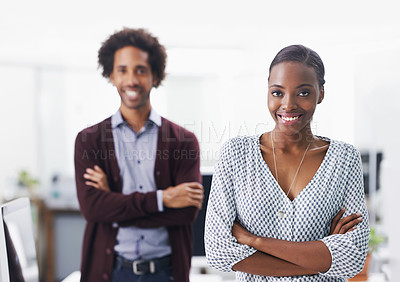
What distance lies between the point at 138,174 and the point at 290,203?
0.76m

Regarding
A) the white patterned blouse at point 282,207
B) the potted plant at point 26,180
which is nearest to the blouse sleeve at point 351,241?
the white patterned blouse at point 282,207

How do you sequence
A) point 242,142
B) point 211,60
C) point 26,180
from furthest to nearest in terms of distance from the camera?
point 26,180, point 211,60, point 242,142

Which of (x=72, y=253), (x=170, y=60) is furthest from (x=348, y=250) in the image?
(x=72, y=253)

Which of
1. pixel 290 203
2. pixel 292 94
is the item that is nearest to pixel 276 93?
pixel 292 94

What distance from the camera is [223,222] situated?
142 cm

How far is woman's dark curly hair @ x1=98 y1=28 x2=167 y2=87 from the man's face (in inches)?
0.8

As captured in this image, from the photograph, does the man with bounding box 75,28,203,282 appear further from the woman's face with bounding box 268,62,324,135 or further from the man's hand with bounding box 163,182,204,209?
the woman's face with bounding box 268,62,324,135

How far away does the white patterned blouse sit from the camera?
1.38m

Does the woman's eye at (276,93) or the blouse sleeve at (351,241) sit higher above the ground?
the woman's eye at (276,93)

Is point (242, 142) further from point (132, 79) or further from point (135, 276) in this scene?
point (135, 276)

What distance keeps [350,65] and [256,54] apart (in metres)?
0.47

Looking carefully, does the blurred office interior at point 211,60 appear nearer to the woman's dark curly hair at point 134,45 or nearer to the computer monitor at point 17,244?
the woman's dark curly hair at point 134,45

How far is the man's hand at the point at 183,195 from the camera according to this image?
1.86 metres

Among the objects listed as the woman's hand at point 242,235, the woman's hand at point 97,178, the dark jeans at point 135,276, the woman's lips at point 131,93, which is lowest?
the dark jeans at point 135,276
